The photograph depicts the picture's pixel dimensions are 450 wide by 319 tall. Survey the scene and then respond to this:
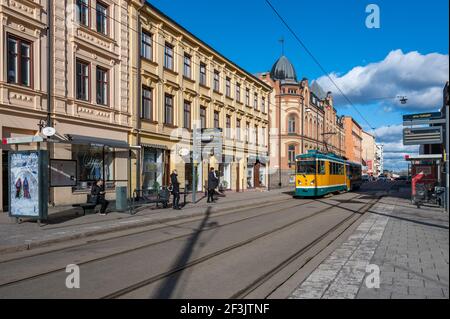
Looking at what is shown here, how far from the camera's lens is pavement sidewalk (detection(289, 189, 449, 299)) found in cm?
491

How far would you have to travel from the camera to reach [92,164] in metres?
20.2

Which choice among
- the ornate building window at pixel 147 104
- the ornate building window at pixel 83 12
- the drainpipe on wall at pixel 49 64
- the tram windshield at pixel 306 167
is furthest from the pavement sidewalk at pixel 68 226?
the tram windshield at pixel 306 167

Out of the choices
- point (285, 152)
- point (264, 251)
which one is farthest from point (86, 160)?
point (285, 152)

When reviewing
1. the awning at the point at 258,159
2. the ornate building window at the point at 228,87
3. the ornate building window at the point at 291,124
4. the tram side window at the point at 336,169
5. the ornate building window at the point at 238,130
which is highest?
the ornate building window at the point at 228,87

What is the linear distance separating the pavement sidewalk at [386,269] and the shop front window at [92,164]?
1359cm

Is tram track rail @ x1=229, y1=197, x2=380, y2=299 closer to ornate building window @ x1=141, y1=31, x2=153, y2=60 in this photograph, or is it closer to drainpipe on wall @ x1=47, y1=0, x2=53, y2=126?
drainpipe on wall @ x1=47, y1=0, x2=53, y2=126

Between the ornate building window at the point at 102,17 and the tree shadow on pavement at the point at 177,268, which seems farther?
the ornate building window at the point at 102,17

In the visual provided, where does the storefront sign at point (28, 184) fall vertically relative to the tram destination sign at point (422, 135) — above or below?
below

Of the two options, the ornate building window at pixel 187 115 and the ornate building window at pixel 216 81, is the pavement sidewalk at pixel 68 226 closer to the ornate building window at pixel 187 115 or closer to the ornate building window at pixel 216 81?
the ornate building window at pixel 187 115

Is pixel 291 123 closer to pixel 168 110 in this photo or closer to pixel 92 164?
pixel 168 110

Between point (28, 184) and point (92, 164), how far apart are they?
7.71 meters

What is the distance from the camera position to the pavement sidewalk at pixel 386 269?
16.1ft

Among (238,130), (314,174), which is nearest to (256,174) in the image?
(238,130)

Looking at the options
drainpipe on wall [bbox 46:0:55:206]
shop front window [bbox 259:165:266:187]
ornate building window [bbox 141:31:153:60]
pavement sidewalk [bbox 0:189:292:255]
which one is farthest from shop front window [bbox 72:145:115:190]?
shop front window [bbox 259:165:266:187]
